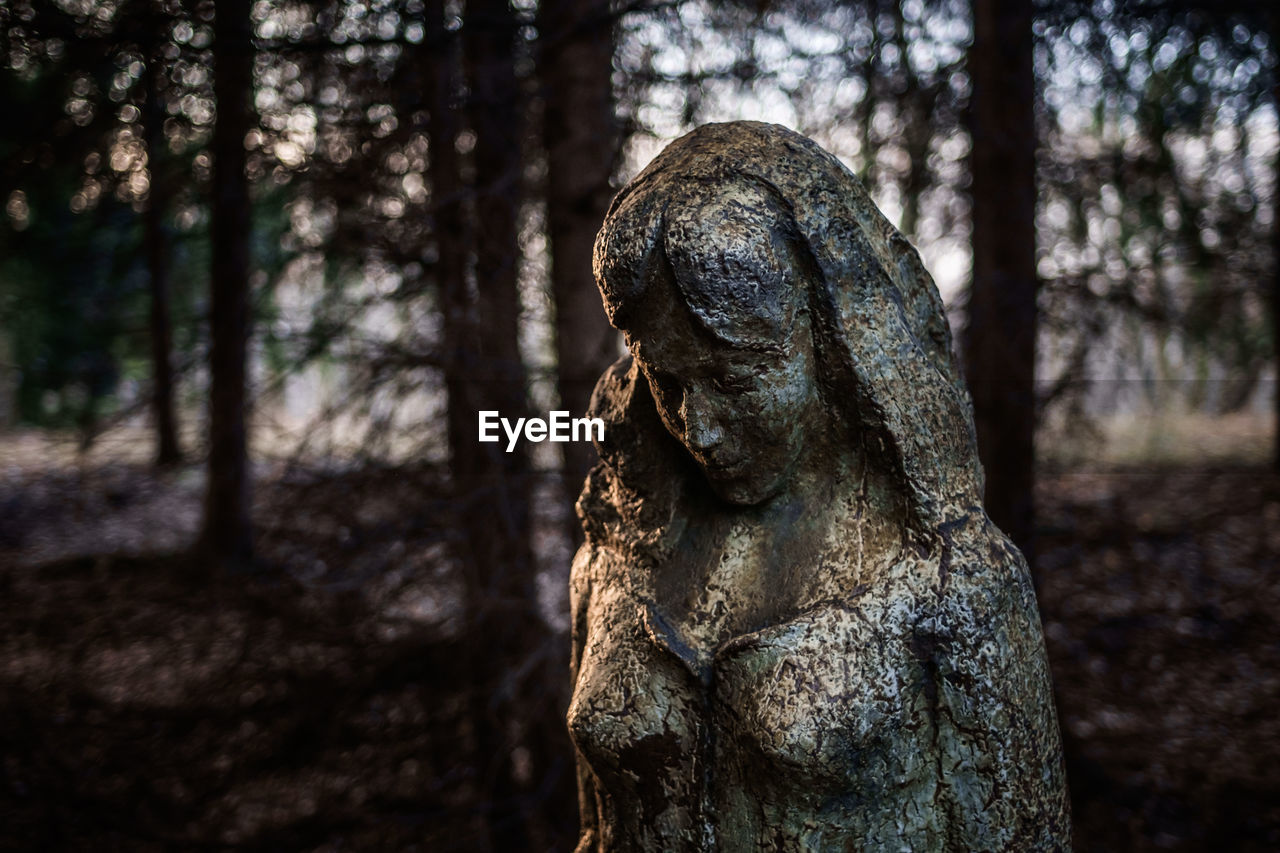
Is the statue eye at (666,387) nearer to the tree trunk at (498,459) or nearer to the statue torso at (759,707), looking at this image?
the statue torso at (759,707)

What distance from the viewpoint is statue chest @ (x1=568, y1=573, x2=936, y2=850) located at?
4.73ft

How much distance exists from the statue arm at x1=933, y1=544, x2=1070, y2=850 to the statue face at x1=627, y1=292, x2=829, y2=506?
1.25 ft

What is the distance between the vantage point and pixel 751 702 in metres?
1.49

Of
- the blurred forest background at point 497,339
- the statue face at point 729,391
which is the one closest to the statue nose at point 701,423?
the statue face at point 729,391

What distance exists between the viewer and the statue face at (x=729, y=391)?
1.50 m

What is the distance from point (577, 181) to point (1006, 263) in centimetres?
235

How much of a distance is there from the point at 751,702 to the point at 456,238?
3.73 meters

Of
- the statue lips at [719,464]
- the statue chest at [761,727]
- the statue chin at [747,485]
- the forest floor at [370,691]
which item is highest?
the statue lips at [719,464]

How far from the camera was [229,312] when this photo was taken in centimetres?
770

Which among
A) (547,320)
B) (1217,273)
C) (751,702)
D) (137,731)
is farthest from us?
(1217,273)

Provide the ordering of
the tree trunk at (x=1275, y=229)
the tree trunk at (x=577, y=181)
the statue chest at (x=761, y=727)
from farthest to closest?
the tree trunk at (x=1275, y=229) < the tree trunk at (x=577, y=181) < the statue chest at (x=761, y=727)

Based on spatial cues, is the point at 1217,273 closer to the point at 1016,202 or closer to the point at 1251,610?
the point at 1251,610

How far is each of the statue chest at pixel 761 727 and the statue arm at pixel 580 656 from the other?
0.57 ft

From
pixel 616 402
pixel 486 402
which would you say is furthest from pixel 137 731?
pixel 616 402
